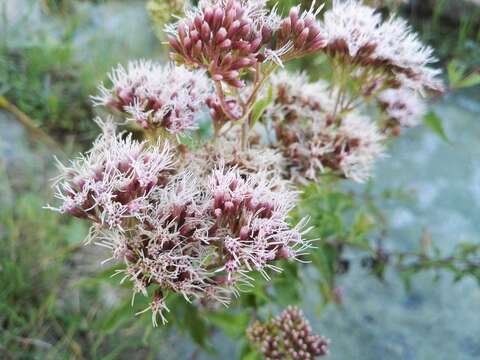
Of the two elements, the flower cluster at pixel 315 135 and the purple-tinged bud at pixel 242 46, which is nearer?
the purple-tinged bud at pixel 242 46

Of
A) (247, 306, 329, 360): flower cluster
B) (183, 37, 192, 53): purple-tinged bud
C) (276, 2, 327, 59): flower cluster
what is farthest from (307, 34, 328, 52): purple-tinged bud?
(247, 306, 329, 360): flower cluster

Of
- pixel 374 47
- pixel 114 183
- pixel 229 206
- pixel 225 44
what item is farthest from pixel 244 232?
pixel 374 47

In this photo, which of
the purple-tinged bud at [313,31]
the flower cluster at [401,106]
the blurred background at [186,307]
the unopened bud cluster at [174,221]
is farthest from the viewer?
the blurred background at [186,307]

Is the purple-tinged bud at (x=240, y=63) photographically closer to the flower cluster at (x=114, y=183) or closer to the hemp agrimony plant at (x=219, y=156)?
the hemp agrimony plant at (x=219, y=156)

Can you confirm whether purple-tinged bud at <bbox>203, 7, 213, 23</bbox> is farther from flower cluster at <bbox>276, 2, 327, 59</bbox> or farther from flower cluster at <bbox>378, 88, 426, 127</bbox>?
flower cluster at <bbox>378, 88, 426, 127</bbox>

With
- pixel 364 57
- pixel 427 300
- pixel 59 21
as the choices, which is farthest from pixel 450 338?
pixel 59 21

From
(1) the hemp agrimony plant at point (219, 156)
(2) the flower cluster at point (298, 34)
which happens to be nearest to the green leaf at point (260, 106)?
(1) the hemp agrimony plant at point (219, 156)

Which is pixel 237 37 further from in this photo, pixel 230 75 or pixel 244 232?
pixel 244 232
